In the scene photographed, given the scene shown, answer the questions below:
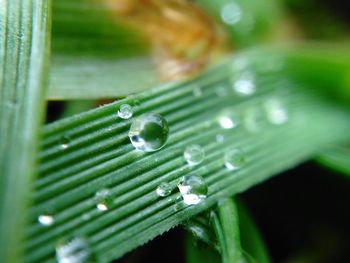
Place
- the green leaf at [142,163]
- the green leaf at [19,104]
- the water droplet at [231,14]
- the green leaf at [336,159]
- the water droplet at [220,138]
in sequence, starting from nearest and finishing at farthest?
the green leaf at [19,104] < the green leaf at [142,163] < the water droplet at [220,138] < the green leaf at [336,159] < the water droplet at [231,14]

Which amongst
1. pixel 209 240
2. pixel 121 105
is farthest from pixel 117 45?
pixel 209 240

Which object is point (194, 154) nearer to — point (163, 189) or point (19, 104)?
point (163, 189)

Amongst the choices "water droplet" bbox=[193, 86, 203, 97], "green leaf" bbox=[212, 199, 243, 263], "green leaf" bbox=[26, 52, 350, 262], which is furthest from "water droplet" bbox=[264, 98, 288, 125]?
"green leaf" bbox=[212, 199, 243, 263]

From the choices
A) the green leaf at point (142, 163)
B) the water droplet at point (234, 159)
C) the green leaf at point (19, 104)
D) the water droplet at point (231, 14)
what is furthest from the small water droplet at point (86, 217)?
the water droplet at point (231, 14)

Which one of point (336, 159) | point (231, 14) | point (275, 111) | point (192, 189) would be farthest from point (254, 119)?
point (231, 14)

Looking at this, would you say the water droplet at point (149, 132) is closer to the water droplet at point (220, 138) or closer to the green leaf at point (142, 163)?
the green leaf at point (142, 163)

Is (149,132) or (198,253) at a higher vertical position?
(149,132)

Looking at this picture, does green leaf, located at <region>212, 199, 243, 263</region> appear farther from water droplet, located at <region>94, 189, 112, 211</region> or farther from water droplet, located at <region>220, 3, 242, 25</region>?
water droplet, located at <region>220, 3, 242, 25</region>
